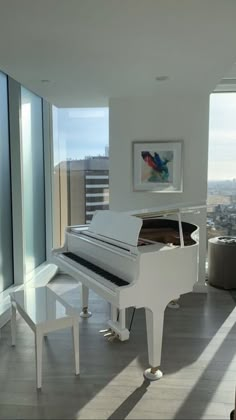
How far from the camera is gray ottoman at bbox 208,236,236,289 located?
4.55 metres

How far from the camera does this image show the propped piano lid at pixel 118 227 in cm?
257

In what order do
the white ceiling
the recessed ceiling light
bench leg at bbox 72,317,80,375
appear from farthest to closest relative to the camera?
A: the recessed ceiling light → bench leg at bbox 72,317,80,375 → the white ceiling

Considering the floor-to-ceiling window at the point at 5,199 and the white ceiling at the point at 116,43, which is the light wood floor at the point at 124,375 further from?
the white ceiling at the point at 116,43

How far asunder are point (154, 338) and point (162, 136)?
2.72m

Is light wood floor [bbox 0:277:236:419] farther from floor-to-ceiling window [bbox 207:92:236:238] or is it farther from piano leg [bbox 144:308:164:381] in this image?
floor-to-ceiling window [bbox 207:92:236:238]

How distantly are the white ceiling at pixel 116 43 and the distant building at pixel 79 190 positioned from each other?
4.68 ft

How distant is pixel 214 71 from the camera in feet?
10.9

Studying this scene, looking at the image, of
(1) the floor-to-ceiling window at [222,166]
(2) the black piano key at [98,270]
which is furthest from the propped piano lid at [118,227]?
(1) the floor-to-ceiling window at [222,166]

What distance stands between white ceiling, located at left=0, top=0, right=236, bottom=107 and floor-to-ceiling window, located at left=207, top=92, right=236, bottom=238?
0.99m

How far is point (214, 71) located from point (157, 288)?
227cm

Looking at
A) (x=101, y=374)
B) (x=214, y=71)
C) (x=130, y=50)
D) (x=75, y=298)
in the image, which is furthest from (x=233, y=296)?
(x=130, y=50)

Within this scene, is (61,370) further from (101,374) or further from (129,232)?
(129,232)

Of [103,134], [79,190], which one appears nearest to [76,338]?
[79,190]

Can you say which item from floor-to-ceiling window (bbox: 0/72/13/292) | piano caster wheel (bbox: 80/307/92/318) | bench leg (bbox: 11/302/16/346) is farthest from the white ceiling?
piano caster wheel (bbox: 80/307/92/318)
